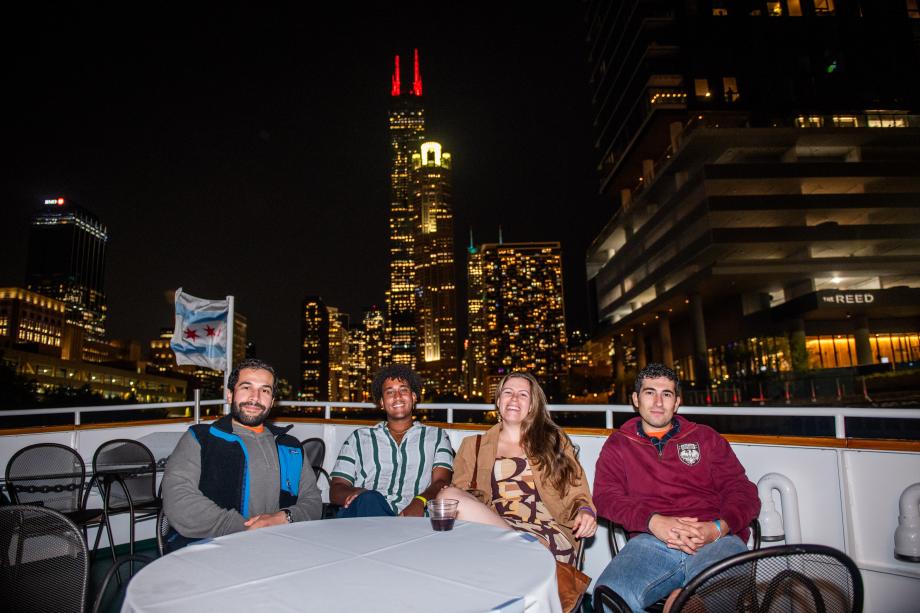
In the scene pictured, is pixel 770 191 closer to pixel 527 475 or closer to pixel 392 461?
pixel 527 475

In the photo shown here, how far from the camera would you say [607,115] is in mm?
65688

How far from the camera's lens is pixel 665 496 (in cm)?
275

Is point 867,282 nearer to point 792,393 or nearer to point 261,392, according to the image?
point 792,393

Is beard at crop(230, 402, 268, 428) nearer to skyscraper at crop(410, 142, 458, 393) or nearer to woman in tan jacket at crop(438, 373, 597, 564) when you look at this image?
woman in tan jacket at crop(438, 373, 597, 564)

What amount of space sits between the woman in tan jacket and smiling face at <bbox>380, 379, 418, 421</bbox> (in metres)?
0.51

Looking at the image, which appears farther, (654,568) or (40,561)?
(654,568)

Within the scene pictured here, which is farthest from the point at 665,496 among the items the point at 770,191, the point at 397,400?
the point at 770,191

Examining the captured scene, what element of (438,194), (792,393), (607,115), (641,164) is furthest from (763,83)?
(438,194)

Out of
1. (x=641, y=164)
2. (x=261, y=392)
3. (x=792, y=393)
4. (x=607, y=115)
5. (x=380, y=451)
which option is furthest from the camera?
(x=607, y=115)

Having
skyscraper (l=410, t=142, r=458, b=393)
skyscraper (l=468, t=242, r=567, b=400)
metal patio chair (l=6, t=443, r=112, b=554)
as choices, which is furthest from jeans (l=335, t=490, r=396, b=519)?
skyscraper (l=410, t=142, r=458, b=393)

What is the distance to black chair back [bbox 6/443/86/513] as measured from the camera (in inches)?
160

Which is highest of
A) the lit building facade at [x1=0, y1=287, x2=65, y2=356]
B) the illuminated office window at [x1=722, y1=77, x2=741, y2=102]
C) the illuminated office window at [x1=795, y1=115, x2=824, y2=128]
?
the illuminated office window at [x1=722, y1=77, x2=741, y2=102]

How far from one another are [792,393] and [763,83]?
32.1 meters

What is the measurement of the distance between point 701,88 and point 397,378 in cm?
5531
